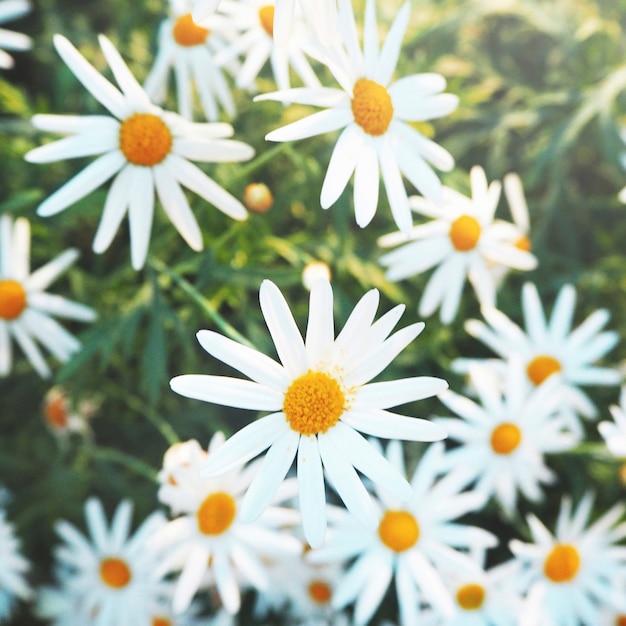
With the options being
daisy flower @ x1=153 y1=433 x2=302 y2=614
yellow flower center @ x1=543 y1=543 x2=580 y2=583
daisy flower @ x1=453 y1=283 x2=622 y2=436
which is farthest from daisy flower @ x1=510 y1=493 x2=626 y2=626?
daisy flower @ x1=153 y1=433 x2=302 y2=614

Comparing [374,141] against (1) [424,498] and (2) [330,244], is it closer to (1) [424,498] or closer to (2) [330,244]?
(2) [330,244]

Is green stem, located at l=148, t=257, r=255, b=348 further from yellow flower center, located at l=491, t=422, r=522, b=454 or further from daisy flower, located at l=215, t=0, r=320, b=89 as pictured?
yellow flower center, located at l=491, t=422, r=522, b=454

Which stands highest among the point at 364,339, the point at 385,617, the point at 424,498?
the point at 364,339

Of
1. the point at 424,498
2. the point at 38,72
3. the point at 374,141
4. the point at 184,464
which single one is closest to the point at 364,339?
the point at 374,141

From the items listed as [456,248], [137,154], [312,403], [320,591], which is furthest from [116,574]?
[456,248]

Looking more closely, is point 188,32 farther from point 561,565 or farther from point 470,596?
point 561,565

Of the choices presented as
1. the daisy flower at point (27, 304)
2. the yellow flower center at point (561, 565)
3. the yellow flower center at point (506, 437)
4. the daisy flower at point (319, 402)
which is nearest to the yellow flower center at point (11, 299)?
the daisy flower at point (27, 304)

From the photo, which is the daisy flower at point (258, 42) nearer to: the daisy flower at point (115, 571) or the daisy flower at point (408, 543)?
the daisy flower at point (408, 543)
